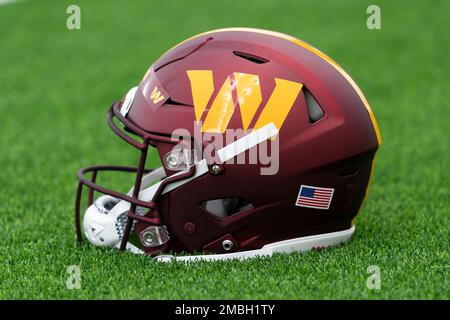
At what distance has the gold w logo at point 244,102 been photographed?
2.81 metres

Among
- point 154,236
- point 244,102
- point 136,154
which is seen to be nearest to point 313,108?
point 244,102

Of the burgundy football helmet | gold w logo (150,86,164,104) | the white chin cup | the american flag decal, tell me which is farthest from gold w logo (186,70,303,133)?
the white chin cup

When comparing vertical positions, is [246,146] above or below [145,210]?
above

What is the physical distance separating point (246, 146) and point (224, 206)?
299mm

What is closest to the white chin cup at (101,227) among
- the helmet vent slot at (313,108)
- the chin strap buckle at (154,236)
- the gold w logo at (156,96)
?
the chin strap buckle at (154,236)

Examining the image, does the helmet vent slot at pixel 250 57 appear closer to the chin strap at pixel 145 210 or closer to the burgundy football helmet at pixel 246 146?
the burgundy football helmet at pixel 246 146

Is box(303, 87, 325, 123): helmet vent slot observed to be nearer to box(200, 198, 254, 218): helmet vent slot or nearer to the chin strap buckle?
box(200, 198, 254, 218): helmet vent slot

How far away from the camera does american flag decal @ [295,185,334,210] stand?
2879 mm

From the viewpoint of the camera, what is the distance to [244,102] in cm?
281

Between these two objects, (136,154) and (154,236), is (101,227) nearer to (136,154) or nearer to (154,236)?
(154,236)

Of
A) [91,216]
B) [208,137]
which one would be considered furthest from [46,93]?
[208,137]
